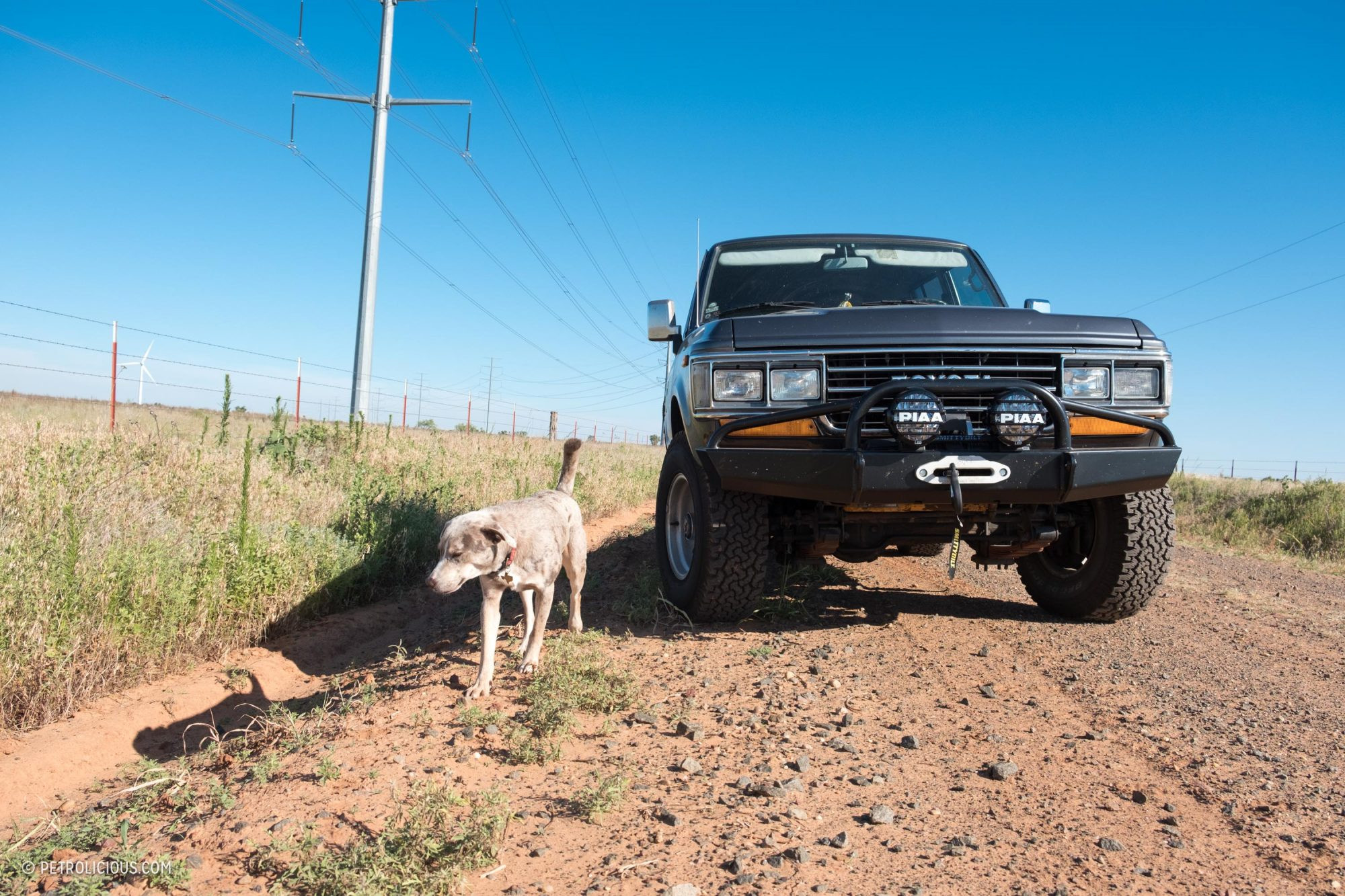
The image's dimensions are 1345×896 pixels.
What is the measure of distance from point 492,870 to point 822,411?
2.37 meters

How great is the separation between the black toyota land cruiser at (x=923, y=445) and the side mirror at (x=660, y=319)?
1.05 metres

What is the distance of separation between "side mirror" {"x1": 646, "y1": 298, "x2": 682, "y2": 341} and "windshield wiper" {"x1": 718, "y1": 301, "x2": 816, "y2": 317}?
1.25ft

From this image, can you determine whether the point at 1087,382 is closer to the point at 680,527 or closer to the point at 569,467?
the point at 680,527

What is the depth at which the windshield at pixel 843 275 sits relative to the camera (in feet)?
18.5

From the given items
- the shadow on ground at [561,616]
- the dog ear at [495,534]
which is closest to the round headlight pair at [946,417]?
the shadow on ground at [561,616]

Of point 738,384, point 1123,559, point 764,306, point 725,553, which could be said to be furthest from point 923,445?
point 764,306

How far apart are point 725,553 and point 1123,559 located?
2.32m

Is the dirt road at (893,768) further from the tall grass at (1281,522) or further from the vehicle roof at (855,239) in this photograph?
the tall grass at (1281,522)

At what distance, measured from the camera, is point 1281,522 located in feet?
42.5

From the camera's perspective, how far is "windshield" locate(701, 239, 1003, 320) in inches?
222

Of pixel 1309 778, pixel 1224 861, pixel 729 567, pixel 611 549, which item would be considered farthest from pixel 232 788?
pixel 611 549

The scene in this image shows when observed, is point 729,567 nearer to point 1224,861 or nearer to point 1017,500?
point 1017,500

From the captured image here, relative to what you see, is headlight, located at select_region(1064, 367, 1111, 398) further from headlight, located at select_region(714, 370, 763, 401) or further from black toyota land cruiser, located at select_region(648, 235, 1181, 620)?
headlight, located at select_region(714, 370, 763, 401)

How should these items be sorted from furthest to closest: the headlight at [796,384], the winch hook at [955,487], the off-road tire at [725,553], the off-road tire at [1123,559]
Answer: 1. the off-road tire at [1123,559]
2. the off-road tire at [725,553]
3. the headlight at [796,384]
4. the winch hook at [955,487]
